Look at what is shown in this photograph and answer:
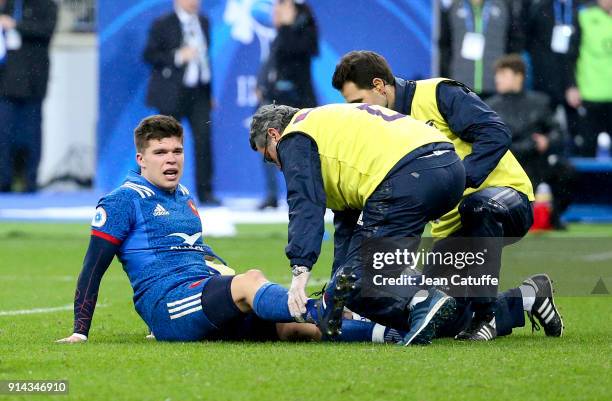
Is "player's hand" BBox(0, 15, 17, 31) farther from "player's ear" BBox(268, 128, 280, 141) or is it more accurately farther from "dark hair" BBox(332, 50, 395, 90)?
"player's ear" BBox(268, 128, 280, 141)

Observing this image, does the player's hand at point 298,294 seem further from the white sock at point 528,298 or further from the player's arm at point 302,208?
the white sock at point 528,298

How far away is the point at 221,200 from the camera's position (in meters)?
16.2

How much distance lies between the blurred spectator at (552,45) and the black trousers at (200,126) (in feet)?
13.5

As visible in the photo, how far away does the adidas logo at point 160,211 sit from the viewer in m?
A: 6.65

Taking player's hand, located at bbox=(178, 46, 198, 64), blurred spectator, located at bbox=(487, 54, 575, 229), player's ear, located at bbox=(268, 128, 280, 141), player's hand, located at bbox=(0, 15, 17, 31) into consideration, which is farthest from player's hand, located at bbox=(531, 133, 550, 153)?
player's ear, located at bbox=(268, 128, 280, 141)

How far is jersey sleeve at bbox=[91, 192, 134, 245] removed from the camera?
21.3 feet

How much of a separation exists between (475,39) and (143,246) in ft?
34.0

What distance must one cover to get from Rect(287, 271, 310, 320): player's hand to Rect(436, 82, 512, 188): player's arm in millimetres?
1293

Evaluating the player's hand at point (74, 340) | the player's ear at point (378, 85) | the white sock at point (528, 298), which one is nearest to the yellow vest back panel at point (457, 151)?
the player's ear at point (378, 85)

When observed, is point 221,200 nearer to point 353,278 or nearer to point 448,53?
point 448,53

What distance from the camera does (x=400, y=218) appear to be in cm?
624

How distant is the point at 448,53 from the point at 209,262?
9.75m

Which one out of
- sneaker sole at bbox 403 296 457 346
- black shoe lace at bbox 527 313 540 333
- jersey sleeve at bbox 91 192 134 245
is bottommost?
black shoe lace at bbox 527 313 540 333

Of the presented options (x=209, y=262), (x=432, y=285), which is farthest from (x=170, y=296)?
(x=432, y=285)
